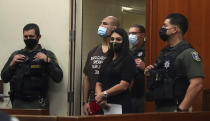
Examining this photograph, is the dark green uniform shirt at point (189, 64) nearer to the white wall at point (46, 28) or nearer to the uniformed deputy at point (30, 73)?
the uniformed deputy at point (30, 73)

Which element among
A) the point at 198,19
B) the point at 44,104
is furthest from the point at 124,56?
the point at 44,104

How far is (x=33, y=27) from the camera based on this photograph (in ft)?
9.93

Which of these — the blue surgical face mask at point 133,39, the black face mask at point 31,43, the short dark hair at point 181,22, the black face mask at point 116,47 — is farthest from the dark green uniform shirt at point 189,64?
the black face mask at point 31,43

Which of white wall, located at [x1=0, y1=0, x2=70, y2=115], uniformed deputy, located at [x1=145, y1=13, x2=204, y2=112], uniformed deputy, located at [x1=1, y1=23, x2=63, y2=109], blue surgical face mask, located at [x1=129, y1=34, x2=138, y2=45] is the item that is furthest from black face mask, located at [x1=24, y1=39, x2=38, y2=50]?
uniformed deputy, located at [x1=145, y1=13, x2=204, y2=112]

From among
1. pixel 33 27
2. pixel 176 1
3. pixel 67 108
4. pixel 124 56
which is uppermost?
pixel 176 1

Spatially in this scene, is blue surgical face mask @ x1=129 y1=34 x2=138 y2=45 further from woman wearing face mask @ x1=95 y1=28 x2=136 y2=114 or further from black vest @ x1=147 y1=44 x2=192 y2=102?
black vest @ x1=147 y1=44 x2=192 y2=102

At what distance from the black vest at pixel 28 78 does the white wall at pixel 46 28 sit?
1.03ft

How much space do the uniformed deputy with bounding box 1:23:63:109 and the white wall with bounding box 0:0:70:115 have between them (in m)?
0.20

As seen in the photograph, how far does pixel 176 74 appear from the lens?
1950mm

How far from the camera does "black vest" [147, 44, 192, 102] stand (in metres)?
1.93

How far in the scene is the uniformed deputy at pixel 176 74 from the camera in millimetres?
1866

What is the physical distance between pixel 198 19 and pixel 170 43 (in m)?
0.58

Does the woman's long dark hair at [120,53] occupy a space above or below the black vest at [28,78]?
above

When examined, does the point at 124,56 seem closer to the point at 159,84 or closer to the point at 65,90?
the point at 159,84
